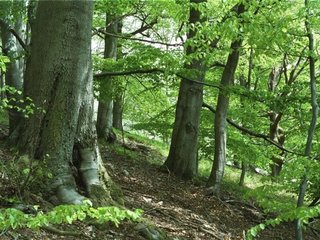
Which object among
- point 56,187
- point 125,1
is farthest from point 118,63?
point 56,187

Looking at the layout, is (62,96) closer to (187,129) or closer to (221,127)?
(221,127)

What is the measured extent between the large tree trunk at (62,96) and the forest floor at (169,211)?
0.71 metres

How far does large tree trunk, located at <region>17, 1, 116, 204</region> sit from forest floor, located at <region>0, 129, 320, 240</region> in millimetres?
708

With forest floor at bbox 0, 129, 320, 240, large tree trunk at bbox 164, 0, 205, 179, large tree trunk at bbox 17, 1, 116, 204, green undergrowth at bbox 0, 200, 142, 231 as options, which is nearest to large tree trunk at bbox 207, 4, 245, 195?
forest floor at bbox 0, 129, 320, 240

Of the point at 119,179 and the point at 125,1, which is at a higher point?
the point at 125,1

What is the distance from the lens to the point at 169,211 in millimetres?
7184

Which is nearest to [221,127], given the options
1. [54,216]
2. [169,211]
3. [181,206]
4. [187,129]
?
[187,129]

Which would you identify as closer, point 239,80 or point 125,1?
point 125,1

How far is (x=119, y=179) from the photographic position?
28.5 feet

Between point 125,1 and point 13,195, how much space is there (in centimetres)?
654

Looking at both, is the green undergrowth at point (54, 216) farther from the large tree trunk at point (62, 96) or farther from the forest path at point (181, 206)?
the large tree trunk at point (62, 96)

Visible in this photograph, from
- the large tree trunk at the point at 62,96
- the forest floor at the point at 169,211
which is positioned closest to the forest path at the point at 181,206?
the forest floor at the point at 169,211

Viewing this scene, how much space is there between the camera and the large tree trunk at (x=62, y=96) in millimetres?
5535

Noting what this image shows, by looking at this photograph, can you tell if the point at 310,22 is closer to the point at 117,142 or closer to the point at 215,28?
the point at 215,28
